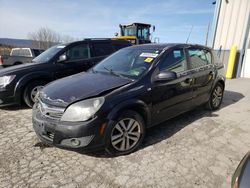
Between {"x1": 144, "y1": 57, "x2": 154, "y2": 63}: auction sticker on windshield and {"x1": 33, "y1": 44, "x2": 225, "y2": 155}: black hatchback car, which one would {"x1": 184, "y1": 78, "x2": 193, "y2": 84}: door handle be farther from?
{"x1": 144, "y1": 57, "x2": 154, "y2": 63}: auction sticker on windshield

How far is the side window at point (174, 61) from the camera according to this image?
3431mm

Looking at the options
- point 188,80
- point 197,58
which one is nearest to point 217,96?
point 197,58

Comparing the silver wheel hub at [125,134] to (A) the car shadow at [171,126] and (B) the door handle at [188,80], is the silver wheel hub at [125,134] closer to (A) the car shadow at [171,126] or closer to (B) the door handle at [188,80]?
(A) the car shadow at [171,126]

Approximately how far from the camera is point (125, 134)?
2.91m

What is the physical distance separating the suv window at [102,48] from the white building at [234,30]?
677 centimetres

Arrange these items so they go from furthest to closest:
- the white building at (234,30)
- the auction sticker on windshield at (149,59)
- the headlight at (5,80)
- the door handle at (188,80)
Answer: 1. the white building at (234,30)
2. the headlight at (5,80)
3. the door handle at (188,80)
4. the auction sticker on windshield at (149,59)

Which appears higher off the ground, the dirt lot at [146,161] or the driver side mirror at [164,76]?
the driver side mirror at [164,76]

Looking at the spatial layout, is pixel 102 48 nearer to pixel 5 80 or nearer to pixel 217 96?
pixel 5 80

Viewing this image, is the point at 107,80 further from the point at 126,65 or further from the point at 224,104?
the point at 224,104

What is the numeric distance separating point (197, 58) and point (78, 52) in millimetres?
3135

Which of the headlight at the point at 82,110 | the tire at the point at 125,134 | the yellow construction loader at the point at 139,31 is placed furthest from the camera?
the yellow construction loader at the point at 139,31

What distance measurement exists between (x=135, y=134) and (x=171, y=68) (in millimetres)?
1321

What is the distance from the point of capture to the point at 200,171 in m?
2.60

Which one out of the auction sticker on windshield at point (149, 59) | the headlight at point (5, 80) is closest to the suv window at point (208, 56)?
the auction sticker on windshield at point (149, 59)
